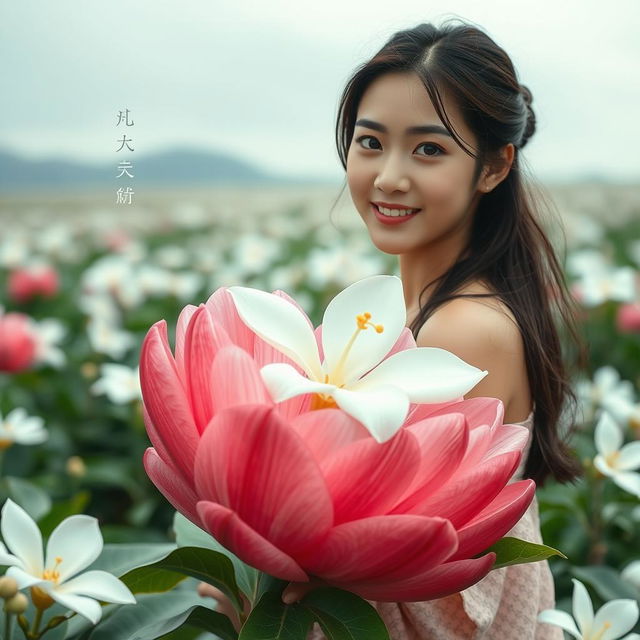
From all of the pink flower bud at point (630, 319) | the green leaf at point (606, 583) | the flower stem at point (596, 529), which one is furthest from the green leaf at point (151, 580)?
the pink flower bud at point (630, 319)

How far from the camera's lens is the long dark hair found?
0.85m

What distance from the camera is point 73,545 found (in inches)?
26.9

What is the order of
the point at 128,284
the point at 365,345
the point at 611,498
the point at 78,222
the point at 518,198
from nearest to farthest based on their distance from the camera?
the point at 365,345 < the point at 518,198 < the point at 611,498 < the point at 128,284 < the point at 78,222

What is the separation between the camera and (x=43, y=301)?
242 cm

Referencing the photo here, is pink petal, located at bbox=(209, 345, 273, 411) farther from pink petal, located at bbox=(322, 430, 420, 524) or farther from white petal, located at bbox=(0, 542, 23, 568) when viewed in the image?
white petal, located at bbox=(0, 542, 23, 568)

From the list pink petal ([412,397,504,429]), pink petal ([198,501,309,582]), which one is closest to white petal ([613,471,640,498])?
pink petal ([412,397,504,429])

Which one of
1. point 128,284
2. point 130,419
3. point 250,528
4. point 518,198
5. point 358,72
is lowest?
point 130,419

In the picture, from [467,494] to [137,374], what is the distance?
46.6 inches

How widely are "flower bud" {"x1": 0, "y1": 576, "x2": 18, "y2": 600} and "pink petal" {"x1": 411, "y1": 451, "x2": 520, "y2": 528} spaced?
0.29 m

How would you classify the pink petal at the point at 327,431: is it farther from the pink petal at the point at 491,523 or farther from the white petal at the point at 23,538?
the white petal at the point at 23,538

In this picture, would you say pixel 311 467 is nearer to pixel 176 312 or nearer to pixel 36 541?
pixel 36 541

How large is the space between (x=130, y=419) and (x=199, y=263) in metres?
1.22

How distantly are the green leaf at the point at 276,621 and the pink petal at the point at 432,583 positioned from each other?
0.14 ft

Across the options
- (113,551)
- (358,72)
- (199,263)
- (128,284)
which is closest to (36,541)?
(113,551)
